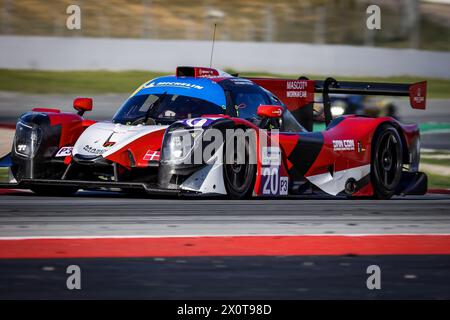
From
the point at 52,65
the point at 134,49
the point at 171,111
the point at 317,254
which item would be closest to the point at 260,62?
the point at 134,49

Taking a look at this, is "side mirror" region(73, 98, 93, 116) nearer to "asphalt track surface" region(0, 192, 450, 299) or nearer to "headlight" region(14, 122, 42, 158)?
"headlight" region(14, 122, 42, 158)

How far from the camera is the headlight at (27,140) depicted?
10141 mm

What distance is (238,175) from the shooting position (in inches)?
393

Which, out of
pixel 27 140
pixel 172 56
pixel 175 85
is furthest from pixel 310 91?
pixel 172 56

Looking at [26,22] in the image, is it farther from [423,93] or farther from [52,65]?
[423,93]

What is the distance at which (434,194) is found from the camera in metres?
12.7

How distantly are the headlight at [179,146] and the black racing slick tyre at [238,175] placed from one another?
14.7 inches

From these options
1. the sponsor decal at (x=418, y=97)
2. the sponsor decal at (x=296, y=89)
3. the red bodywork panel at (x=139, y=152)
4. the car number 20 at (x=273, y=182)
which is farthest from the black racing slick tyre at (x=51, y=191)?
the sponsor decal at (x=418, y=97)

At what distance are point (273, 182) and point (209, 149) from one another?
3.11 ft

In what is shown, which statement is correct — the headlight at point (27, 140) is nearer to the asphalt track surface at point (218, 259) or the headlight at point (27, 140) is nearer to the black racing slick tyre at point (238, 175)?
the asphalt track surface at point (218, 259)

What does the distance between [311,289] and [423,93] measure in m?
6.93

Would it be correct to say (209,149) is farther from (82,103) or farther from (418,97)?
(418,97)

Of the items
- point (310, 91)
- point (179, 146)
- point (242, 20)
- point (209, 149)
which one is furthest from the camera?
point (242, 20)

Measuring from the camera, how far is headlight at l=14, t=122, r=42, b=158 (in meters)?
10.1
